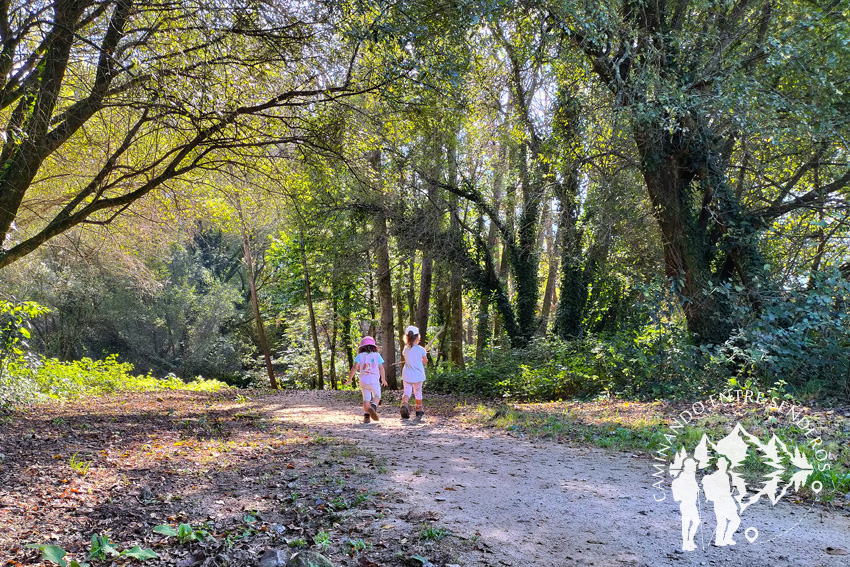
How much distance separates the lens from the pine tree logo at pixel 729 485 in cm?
369

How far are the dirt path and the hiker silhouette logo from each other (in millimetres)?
35

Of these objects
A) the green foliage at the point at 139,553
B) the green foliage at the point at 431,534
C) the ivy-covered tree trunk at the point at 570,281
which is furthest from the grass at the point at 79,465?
the ivy-covered tree trunk at the point at 570,281

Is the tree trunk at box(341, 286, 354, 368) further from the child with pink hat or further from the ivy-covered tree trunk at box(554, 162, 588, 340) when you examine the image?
the child with pink hat

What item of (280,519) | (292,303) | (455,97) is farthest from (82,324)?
(280,519)

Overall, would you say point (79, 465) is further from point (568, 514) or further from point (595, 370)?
point (595, 370)

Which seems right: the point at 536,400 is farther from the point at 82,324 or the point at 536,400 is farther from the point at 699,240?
the point at 82,324

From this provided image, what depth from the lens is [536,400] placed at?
14086 millimetres

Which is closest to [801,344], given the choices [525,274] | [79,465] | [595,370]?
[595,370]

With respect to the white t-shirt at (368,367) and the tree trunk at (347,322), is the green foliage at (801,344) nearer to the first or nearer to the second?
the white t-shirt at (368,367)

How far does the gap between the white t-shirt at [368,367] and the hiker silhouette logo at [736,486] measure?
5.59 meters

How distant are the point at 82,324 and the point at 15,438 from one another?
1168 inches

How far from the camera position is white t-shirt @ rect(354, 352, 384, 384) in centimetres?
1043

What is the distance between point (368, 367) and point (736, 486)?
704cm

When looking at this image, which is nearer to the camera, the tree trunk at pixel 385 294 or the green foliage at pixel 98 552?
the green foliage at pixel 98 552
